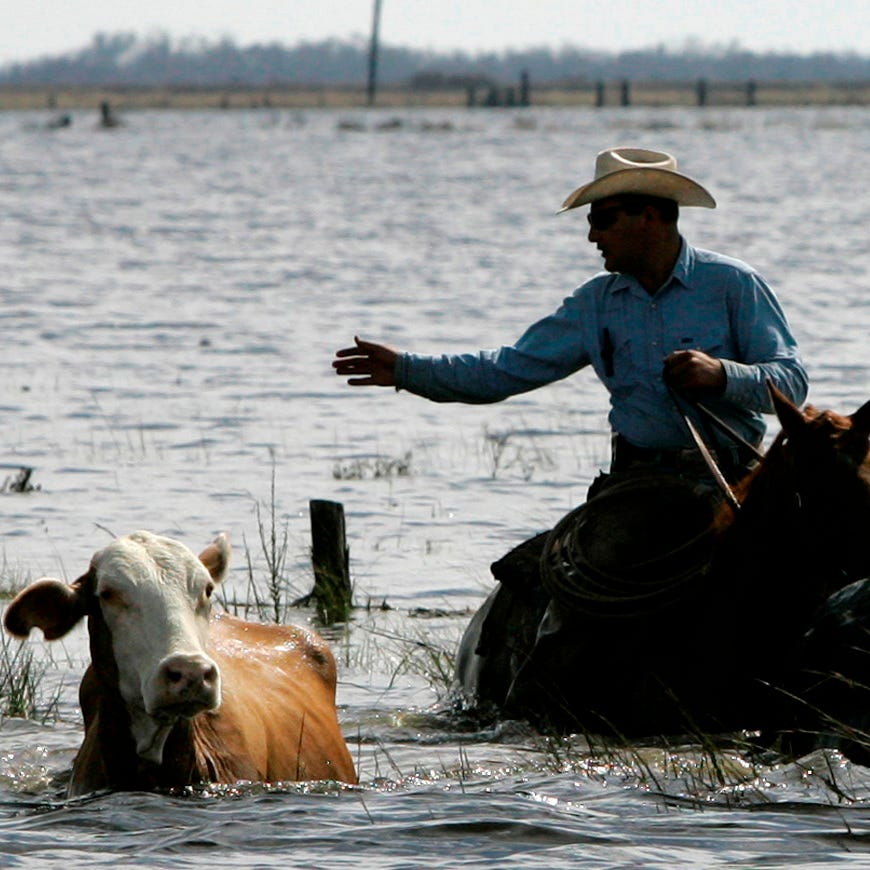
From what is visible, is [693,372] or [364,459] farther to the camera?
[364,459]

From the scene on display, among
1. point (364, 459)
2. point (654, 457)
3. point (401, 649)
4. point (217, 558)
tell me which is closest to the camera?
point (217, 558)

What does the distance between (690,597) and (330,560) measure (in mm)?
3772

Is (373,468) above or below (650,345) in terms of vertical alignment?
below

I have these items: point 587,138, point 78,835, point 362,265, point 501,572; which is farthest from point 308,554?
point 587,138

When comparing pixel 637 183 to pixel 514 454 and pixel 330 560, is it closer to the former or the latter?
pixel 330 560

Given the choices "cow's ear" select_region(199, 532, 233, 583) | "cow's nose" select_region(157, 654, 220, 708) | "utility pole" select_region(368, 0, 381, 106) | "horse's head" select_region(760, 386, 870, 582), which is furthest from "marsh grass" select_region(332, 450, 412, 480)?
"utility pole" select_region(368, 0, 381, 106)

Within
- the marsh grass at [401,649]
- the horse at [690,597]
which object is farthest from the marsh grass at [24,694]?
the horse at [690,597]

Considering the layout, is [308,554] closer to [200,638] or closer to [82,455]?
[82,455]

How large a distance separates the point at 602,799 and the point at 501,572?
1.96 metres

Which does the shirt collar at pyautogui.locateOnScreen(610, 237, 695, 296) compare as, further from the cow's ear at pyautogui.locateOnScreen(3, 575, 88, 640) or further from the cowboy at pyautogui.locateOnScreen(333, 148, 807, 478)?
the cow's ear at pyautogui.locateOnScreen(3, 575, 88, 640)

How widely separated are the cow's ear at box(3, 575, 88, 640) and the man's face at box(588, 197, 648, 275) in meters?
2.84

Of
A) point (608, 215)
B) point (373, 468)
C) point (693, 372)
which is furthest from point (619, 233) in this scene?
point (373, 468)

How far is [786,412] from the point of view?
812cm

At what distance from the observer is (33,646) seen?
37.9 feet
